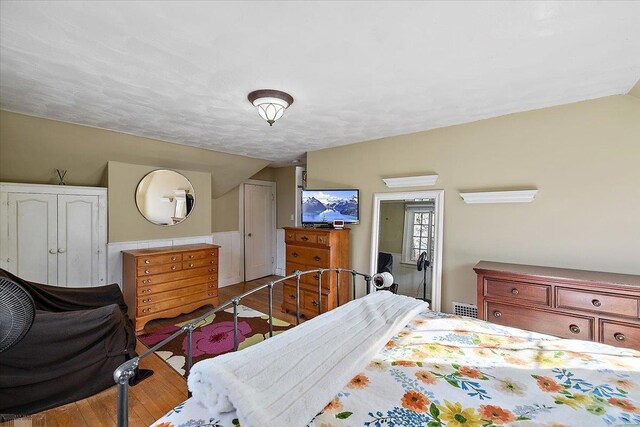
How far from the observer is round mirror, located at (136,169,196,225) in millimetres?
3885

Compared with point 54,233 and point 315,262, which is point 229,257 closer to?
point 315,262

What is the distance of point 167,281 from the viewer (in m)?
3.52

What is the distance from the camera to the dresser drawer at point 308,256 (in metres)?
3.43

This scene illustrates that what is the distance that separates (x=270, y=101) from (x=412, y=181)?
72.8 inches

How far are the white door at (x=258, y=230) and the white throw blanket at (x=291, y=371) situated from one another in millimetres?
4307

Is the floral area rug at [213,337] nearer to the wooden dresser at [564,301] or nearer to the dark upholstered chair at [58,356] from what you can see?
the dark upholstered chair at [58,356]

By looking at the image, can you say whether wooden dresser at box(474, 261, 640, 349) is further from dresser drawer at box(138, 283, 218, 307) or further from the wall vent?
dresser drawer at box(138, 283, 218, 307)

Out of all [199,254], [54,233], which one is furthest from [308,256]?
[54,233]

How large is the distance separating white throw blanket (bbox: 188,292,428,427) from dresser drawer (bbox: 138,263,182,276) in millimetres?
2702

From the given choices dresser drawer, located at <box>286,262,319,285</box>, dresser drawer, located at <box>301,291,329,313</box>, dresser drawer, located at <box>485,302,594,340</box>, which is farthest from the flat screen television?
dresser drawer, located at <box>485,302,594,340</box>

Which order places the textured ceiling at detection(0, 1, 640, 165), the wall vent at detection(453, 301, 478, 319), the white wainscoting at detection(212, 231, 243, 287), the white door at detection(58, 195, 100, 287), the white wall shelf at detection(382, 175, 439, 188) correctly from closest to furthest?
the textured ceiling at detection(0, 1, 640, 165)
the wall vent at detection(453, 301, 478, 319)
the white wall shelf at detection(382, 175, 439, 188)
the white door at detection(58, 195, 100, 287)
the white wainscoting at detection(212, 231, 243, 287)

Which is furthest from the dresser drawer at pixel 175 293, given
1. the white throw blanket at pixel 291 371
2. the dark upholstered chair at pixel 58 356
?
the white throw blanket at pixel 291 371

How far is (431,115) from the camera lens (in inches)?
106

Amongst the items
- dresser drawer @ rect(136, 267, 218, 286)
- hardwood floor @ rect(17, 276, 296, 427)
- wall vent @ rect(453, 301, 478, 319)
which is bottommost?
hardwood floor @ rect(17, 276, 296, 427)
